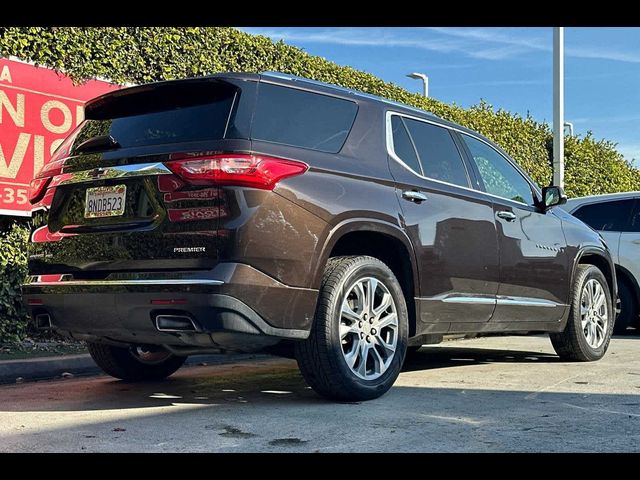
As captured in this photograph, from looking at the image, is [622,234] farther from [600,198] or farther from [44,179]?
[44,179]

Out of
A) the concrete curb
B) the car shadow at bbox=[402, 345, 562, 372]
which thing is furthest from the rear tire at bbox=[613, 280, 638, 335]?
the concrete curb

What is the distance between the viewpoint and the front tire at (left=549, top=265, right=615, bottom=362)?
269 inches

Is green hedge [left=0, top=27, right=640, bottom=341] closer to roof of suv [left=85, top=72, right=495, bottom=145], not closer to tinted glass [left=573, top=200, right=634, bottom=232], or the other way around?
roof of suv [left=85, top=72, right=495, bottom=145]

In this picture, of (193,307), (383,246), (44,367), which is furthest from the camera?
(44,367)

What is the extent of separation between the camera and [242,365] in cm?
708

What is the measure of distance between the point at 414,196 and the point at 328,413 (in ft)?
4.91

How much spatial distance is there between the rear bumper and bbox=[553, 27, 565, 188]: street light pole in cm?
1022

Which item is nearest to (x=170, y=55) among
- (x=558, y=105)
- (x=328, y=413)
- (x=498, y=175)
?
(x=498, y=175)

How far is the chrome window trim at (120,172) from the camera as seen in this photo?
4.31 metres

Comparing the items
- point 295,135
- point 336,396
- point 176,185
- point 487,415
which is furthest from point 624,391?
point 176,185

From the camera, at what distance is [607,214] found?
9.88 meters
